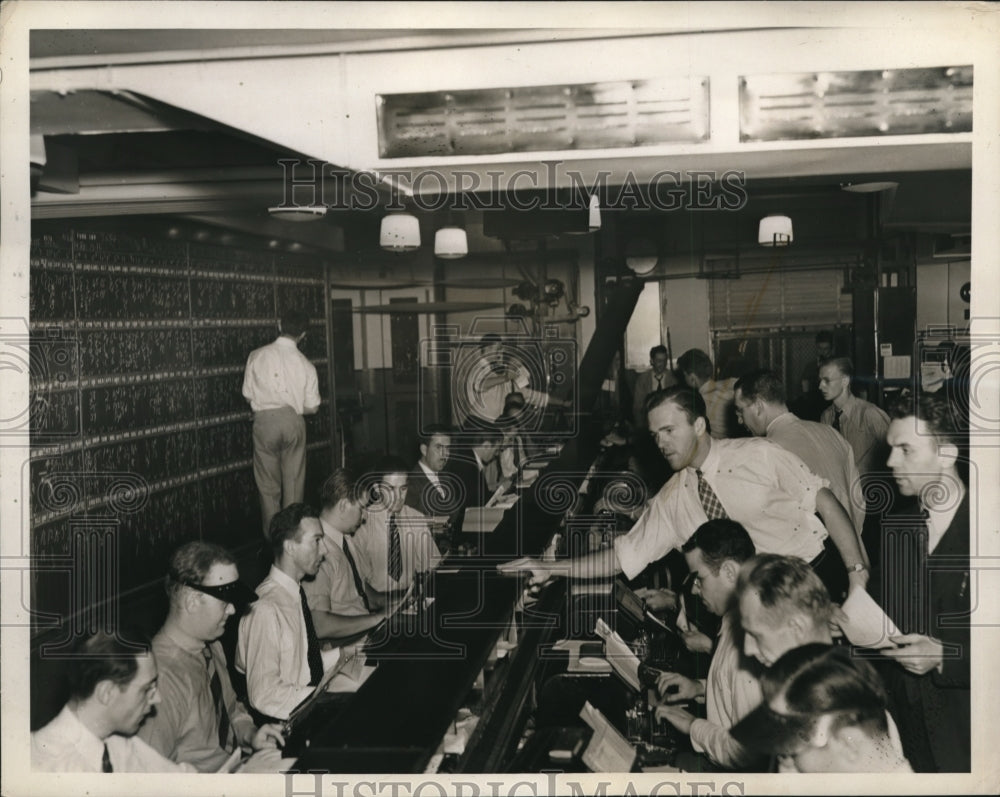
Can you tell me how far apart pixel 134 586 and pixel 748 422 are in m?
1.62

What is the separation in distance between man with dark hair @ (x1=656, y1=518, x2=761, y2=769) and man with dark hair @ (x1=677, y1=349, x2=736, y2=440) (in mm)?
345

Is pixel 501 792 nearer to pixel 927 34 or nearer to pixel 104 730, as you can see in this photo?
pixel 104 730

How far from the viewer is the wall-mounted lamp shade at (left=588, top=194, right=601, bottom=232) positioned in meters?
2.32

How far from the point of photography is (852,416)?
233 cm

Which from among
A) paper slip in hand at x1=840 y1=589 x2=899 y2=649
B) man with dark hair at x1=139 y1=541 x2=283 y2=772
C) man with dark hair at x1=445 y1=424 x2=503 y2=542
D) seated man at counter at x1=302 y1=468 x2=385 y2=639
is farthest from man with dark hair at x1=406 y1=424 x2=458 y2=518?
paper slip in hand at x1=840 y1=589 x2=899 y2=649

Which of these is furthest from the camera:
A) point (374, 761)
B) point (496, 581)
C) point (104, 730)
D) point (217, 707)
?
point (496, 581)

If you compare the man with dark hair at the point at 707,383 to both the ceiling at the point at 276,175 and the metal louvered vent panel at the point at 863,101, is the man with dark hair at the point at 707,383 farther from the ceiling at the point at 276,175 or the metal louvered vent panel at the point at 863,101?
the metal louvered vent panel at the point at 863,101

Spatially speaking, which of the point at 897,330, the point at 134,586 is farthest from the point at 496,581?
the point at 897,330

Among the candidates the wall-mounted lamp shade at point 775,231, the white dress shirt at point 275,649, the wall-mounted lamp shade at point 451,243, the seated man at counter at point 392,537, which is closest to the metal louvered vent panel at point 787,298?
the wall-mounted lamp shade at point 775,231

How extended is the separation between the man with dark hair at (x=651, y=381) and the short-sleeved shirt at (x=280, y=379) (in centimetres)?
84

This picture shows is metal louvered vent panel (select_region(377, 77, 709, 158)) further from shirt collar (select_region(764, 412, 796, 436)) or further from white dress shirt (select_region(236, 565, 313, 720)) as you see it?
white dress shirt (select_region(236, 565, 313, 720))

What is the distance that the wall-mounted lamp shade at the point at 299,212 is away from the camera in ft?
7.64

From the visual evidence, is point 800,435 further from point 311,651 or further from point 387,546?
point 311,651

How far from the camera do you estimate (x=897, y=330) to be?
226cm
